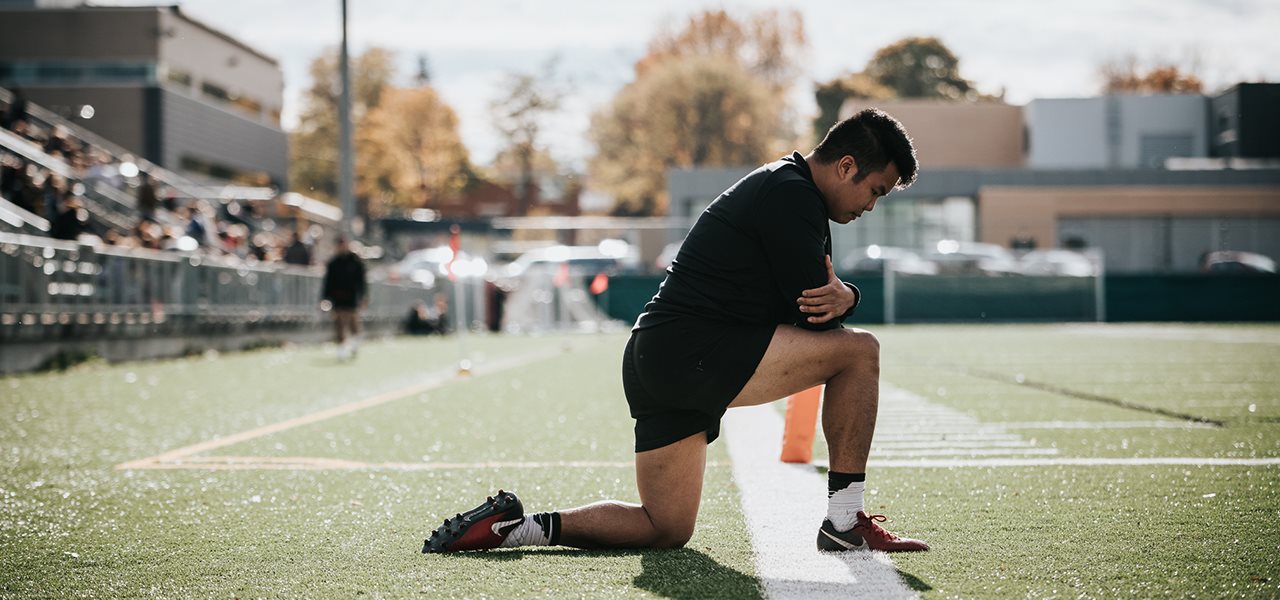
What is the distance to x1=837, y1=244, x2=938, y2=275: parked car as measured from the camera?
3853cm

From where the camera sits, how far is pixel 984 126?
63281mm

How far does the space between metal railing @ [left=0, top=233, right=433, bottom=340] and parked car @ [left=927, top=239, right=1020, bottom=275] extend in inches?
755

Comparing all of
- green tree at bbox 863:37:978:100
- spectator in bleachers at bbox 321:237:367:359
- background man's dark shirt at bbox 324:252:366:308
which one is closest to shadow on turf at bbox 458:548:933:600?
spectator in bleachers at bbox 321:237:367:359

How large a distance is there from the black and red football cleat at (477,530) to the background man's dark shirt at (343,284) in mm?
16189

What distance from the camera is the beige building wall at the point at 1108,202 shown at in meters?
50.8

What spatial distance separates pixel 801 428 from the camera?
22.1 feet

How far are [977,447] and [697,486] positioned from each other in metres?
3.48

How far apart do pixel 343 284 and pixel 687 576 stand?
16.9 metres

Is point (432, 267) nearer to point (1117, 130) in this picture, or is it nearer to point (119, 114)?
point (119, 114)

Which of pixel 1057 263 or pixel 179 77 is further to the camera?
pixel 179 77

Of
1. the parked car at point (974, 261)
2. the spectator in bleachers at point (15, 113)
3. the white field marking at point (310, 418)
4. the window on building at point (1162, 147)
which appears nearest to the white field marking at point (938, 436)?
the white field marking at point (310, 418)

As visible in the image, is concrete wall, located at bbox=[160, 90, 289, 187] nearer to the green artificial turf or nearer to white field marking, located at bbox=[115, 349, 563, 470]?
white field marking, located at bbox=[115, 349, 563, 470]

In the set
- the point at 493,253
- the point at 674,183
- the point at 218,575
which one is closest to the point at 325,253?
the point at 493,253

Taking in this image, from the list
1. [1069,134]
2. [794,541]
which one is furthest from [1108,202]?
[794,541]
